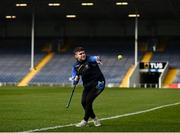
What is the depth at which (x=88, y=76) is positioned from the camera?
53.1 ft

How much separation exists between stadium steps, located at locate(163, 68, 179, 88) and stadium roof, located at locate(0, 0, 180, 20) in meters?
6.99

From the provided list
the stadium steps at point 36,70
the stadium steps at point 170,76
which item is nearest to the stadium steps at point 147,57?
the stadium steps at point 170,76

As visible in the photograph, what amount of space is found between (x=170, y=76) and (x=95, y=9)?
41.7ft

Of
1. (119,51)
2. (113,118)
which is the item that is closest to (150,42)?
(119,51)

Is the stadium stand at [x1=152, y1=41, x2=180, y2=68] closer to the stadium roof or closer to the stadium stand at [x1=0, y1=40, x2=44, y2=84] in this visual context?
the stadium roof

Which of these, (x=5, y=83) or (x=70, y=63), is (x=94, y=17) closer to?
(x=70, y=63)

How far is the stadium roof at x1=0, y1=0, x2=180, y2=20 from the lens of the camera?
66.6 metres

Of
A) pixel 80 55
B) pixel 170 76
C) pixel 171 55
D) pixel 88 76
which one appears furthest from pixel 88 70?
pixel 171 55

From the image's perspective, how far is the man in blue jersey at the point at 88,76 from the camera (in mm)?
15875

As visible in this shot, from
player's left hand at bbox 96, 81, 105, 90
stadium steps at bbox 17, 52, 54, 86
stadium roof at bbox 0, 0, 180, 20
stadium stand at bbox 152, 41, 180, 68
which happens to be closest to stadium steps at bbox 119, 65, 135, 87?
stadium stand at bbox 152, 41, 180, 68

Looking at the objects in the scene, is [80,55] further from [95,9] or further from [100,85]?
[95,9]

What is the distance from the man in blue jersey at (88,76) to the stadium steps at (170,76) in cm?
4676

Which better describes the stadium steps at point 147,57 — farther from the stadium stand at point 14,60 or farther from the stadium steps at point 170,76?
the stadium stand at point 14,60

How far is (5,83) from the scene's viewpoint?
223 ft
